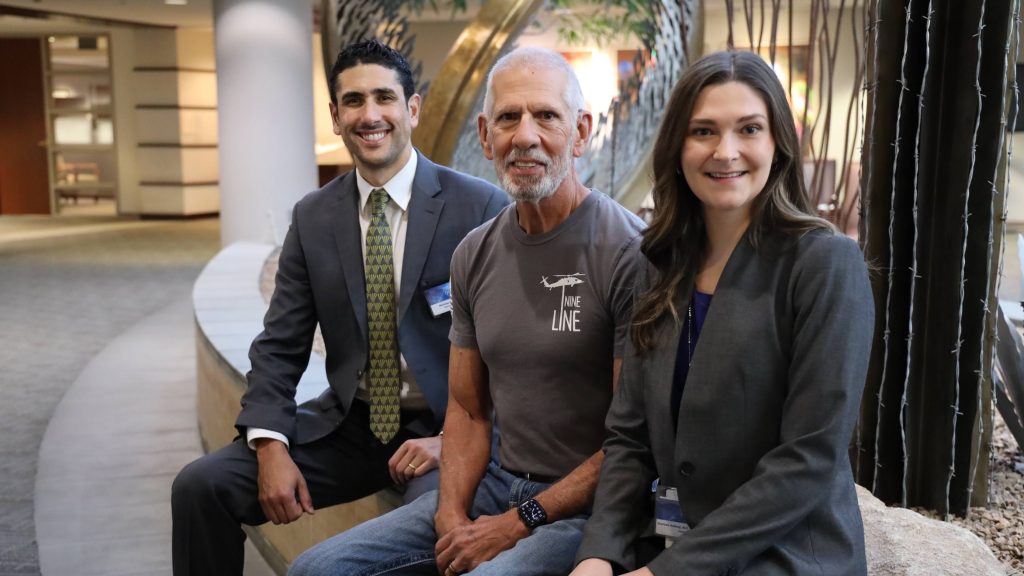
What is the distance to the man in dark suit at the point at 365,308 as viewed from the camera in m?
2.30

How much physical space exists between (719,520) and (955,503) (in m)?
1.58

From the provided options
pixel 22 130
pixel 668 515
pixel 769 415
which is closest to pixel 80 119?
pixel 22 130

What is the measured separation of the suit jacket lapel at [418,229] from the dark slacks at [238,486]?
32cm

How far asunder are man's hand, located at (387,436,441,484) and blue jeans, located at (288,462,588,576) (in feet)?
0.74

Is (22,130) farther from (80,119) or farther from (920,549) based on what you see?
(920,549)

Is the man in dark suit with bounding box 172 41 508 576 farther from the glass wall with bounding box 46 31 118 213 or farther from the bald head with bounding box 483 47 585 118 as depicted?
the glass wall with bounding box 46 31 118 213

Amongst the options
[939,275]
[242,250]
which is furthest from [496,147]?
[242,250]

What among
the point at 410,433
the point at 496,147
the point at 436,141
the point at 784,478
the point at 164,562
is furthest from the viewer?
the point at 436,141

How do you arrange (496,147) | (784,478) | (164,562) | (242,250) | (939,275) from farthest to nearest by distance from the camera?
(242,250) → (164,562) → (939,275) → (496,147) → (784,478)

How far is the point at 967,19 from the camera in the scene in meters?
2.45

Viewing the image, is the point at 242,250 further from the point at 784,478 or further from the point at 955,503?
the point at 784,478

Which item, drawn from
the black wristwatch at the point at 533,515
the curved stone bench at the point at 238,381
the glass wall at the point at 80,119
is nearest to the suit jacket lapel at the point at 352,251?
the curved stone bench at the point at 238,381

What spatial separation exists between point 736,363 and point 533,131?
0.58 metres

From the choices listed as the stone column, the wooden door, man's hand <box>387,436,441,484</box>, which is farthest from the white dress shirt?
the wooden door
